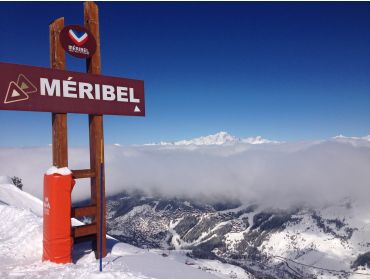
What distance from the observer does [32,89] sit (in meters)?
8.31

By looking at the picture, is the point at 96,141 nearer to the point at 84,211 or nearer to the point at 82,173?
the point at 82,173

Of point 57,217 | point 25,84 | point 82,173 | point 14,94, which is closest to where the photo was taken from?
point 14,94

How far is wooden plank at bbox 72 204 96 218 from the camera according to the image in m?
9.12

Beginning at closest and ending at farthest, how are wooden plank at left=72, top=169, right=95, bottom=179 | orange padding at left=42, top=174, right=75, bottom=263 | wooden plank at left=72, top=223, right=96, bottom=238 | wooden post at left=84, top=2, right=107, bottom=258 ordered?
orange padding at left=42, top=174, right=75, bottom=263 < wooden plank at left=72, top=169, right=95, bottom=179 < wooden plank at left=72, top=223, right=96, bottom=238 < wooden post at left=84, top=2, right=107, bottom=258

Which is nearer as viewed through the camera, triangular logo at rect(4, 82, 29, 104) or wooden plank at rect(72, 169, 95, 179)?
triangular logo at rect(4, 82, 29, 104)

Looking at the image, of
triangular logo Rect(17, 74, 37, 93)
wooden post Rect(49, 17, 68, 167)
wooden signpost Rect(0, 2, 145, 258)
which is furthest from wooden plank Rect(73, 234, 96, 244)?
triangular logo Rect(17, 74, 37, 93)

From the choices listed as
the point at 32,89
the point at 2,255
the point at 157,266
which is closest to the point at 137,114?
the point at 32,89

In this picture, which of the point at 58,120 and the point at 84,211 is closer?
the point at 58,120

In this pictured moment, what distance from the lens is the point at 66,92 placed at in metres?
8.84

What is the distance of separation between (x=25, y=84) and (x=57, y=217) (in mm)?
3465

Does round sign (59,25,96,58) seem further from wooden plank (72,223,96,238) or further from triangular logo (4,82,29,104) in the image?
wooden plank (72,223,96,238)

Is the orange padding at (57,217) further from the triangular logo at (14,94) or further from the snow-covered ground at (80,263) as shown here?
the triangular logo at (14,94)

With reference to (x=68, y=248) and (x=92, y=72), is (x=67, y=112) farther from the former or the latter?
(x=68, y=248)

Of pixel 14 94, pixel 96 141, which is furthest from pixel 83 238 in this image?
pixel 14 94
